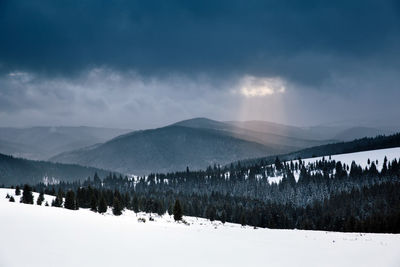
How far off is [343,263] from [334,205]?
419 feet

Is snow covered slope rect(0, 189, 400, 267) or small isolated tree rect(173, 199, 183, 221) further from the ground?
snow covered slope rect(0, 189, 400, 267)

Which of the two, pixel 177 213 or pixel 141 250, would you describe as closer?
pixel 141 250

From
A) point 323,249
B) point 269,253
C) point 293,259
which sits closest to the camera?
point 293,259

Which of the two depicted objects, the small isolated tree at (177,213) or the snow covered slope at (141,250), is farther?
the small isolated tree at (177,213)

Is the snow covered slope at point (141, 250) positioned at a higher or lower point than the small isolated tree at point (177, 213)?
higher

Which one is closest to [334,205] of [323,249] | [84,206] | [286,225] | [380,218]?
[286,225]

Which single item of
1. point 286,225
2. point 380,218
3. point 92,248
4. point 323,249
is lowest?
point 286,225

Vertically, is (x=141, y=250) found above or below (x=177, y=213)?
above

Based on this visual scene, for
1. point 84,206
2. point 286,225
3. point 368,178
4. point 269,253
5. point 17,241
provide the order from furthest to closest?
point 368,178 < point 286,225 < point 84,206 < point 269,253 < point 17,241

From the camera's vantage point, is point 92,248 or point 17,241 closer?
point 17,241

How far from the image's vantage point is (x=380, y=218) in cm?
8550

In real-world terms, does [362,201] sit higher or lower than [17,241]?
lower

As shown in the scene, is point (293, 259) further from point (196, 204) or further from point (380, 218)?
point (196, 204)

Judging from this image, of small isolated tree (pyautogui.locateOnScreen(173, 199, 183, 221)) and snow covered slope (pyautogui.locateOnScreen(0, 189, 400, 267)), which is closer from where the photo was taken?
snow covered slope (pyautogui.locateOnScreen(0, 189, 400, 267))
